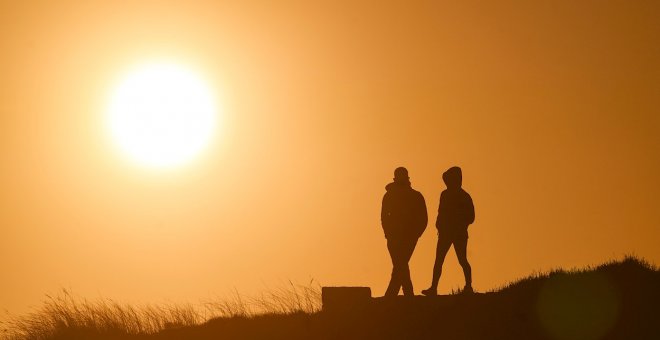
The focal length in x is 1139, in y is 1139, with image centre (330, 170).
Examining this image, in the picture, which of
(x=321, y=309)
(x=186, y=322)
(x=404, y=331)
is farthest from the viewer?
(x=186, y=322)

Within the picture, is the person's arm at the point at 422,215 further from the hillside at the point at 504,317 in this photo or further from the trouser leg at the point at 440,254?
the hillside at the point at 504,317

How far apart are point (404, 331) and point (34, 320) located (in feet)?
26.3

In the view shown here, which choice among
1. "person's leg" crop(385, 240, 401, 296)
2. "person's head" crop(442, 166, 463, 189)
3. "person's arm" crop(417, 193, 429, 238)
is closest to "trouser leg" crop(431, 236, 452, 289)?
"person's arm" crop(417, 193, 429, 238)

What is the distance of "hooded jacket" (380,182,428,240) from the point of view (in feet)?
67.7

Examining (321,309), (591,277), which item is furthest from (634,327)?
(321,309)

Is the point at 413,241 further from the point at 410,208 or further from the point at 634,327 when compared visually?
the point at 634,327

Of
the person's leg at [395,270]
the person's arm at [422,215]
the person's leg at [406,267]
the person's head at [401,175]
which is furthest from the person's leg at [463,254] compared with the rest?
the person's head at [401,175]

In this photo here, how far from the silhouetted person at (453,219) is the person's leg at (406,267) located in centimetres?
45

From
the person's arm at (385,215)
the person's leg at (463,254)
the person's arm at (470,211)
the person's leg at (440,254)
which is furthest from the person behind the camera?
the person's arm at (385,215)

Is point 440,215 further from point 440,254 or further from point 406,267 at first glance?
point 406,267

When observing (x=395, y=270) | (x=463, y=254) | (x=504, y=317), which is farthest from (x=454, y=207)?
(x=504, y=317)

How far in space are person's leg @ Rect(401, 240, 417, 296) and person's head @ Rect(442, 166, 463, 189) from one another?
1.28 metres

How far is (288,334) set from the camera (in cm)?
1875

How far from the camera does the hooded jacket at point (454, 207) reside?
66.8ft
